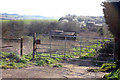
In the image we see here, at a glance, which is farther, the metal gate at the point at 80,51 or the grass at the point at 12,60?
the metal gate at the point at 80,51

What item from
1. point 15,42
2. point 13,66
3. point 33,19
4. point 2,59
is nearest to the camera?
point 13,66

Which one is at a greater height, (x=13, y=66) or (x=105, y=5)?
(x=105, y=5)

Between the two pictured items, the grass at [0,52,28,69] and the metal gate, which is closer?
the grass at [0,52,28,69]

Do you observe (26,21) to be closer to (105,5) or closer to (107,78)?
(105,5)

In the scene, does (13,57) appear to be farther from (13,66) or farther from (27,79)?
(27,79)

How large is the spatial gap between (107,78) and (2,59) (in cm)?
525

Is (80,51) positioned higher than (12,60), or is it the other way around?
(80,51)

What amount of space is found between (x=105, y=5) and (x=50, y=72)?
326 cm

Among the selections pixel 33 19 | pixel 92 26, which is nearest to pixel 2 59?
pixel 33 19

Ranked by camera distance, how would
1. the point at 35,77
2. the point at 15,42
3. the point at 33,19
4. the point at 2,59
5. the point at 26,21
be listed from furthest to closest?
the point at 33,19 → the point at 26,21 → the point at 15,42 → the point at 2,59 → the point at 35,77

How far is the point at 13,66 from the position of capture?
7102 millimetres

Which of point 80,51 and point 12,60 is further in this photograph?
point 80,51

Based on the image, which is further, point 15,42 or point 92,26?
point 92,26

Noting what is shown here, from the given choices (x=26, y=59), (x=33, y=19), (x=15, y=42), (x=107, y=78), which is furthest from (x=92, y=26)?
(x=107, y=78)
